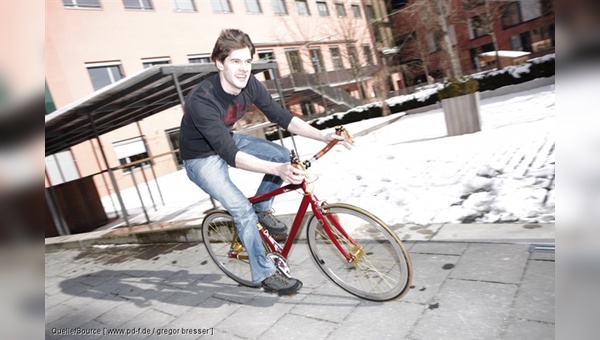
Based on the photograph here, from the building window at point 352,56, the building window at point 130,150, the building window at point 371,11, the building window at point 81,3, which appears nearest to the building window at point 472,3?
the building window at point 352,56

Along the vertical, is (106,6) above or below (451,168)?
above

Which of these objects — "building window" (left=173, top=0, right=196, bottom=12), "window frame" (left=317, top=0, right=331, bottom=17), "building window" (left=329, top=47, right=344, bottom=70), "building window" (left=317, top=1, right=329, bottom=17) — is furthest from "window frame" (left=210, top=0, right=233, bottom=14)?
"building window" (left=317, top=1, right=329, bottom=17)

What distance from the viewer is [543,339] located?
6.29 ft

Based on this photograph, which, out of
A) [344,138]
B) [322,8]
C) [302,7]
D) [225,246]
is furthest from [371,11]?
[344,138]

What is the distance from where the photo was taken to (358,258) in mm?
2740

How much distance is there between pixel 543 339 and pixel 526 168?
3404 mm

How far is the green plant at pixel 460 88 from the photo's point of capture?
8.56 metres

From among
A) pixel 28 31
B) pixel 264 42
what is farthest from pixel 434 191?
pixel 264 42

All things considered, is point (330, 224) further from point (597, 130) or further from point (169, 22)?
point (169, 22)

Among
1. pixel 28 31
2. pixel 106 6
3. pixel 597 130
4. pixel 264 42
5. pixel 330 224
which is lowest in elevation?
pixel 330 224

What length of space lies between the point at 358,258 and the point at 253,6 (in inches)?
1122

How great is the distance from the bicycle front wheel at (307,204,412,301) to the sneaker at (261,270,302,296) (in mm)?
285

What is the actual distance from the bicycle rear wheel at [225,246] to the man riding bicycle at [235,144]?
41 centimetres

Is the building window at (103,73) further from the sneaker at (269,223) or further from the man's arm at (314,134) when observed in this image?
the man's arm at (314,134)
